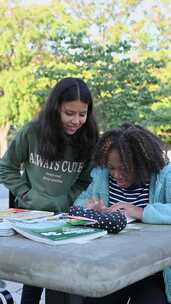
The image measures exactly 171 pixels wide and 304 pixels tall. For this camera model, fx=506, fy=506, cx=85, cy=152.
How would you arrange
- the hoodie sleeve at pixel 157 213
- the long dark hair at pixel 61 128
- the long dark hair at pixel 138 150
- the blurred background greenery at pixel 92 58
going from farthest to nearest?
the blurred background greenery at pixel 92 58
the long dark hair at pixel 61 128
the long dark hair at pixel 138 150
the hoodie sleeve at pixel 157 213

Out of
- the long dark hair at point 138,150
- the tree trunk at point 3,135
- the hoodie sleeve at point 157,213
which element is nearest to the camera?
the hoodie sleeve at point 157,213

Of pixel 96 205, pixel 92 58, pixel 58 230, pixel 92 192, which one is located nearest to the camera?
pixel 58 230

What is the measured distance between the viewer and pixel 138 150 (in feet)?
5.96

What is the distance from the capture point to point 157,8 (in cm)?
1436

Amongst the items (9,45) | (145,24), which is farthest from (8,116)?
(145,24)

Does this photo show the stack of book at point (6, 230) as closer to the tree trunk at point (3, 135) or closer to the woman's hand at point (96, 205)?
the woman's hand at point (96, 205)

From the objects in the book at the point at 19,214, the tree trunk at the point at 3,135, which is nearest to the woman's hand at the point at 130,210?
the book at the point at 19,214

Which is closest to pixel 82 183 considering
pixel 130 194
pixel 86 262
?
pixel 130 194

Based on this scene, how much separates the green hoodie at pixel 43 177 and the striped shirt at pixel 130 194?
309mm

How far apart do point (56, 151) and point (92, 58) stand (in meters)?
9.37

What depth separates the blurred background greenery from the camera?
1117 centimetres

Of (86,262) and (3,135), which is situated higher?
(86,262)

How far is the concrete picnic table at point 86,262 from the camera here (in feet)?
3.66

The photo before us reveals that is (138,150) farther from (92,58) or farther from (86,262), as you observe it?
(92,58)
